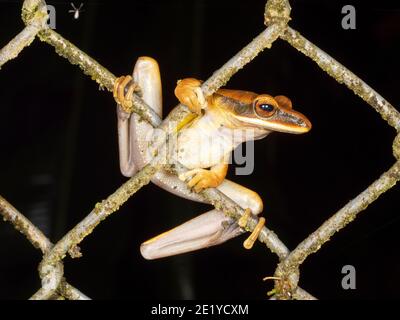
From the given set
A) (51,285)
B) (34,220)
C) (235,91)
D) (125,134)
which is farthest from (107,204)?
(34,220)

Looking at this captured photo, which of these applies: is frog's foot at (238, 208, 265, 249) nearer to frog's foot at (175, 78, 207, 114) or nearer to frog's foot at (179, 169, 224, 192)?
frog's foot at (179, 169, 224, 192)

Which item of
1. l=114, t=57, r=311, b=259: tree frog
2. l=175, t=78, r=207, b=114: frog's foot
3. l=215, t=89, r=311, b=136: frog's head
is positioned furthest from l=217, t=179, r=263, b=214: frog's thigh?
l=175, t=78, r=207, b=114: frog's foot

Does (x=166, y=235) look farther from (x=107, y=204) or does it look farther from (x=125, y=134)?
(x=107, y=204)

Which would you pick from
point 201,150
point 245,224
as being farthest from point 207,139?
point 245,224

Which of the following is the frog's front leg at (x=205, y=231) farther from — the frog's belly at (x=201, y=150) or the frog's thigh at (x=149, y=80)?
the frog's thigh at (x=149, y=80)

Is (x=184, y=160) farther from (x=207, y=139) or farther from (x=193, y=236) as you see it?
(x=193, y=236)

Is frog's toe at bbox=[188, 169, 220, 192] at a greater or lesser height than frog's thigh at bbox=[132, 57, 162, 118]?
lesser
